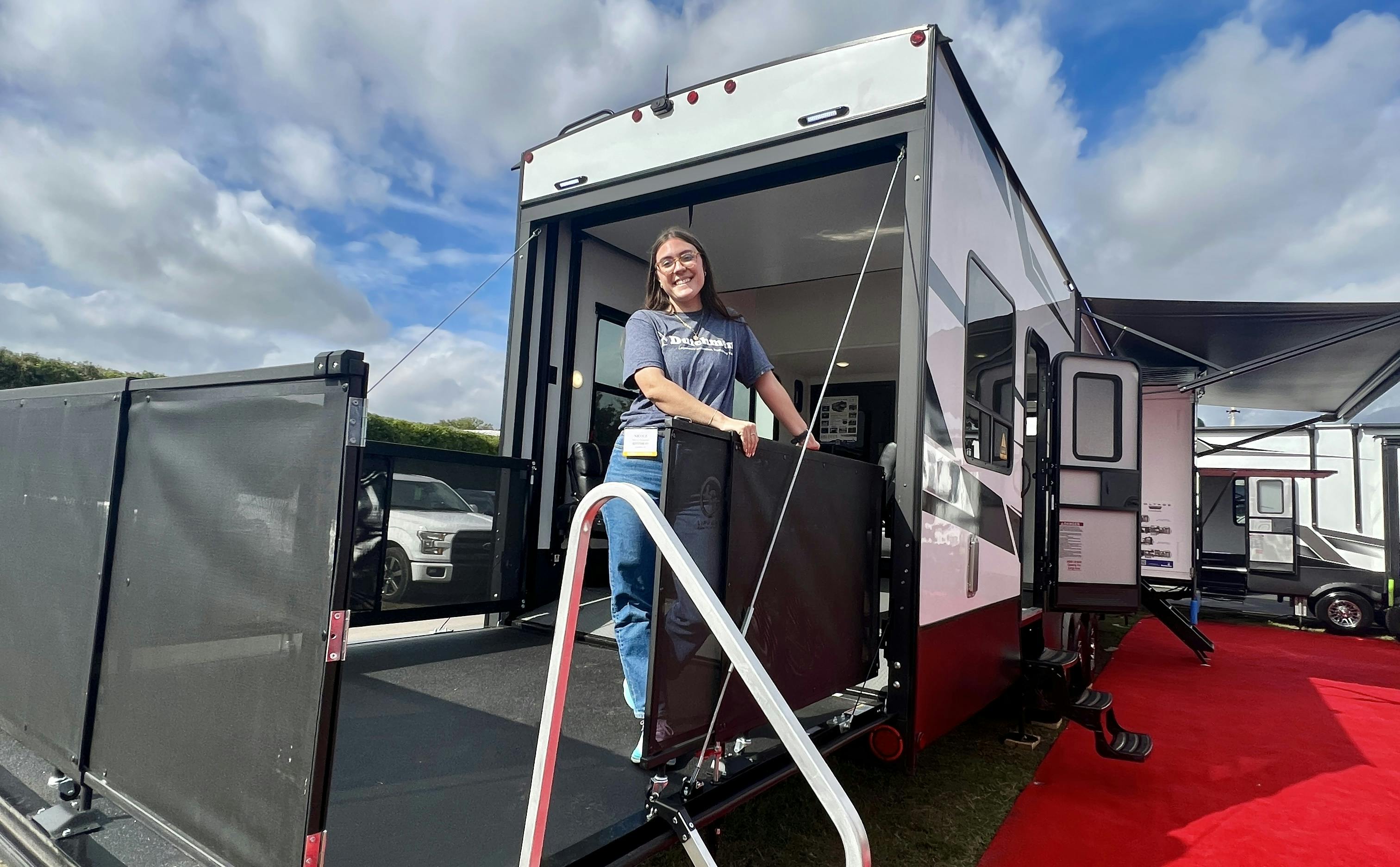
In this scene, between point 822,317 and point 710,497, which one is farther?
point 822,317

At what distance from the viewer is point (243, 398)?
141 cm

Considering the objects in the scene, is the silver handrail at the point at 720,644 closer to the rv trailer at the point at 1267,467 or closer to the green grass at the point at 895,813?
the green grass at the point at 895,813

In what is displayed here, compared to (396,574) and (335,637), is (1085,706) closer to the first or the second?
(396,574)

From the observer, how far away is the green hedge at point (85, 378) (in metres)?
13.4

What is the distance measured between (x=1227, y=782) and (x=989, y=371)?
2145 mm

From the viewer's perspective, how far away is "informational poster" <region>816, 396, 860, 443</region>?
668 centimetres

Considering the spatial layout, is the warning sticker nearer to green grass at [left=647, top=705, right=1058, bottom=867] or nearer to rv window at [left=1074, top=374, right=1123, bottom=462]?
rv window at [left=1074, top=374, right=1123, bottom=462]

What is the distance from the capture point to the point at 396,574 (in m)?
3.29

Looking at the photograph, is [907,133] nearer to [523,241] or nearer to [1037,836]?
[523,241]

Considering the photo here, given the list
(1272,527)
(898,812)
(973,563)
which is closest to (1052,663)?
(973,563)

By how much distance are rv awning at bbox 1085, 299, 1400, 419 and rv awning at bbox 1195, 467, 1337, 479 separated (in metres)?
0.84

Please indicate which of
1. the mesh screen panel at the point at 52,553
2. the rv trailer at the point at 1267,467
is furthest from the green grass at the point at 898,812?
the rv trailer at the point at 1267,467

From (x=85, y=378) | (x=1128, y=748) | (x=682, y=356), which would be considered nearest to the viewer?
(x=682, y=356)

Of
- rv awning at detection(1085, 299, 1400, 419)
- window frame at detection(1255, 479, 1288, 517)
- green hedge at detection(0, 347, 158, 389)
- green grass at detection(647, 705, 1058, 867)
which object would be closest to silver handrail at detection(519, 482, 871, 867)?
green grass at detection(647, 705, 1058, 867)
